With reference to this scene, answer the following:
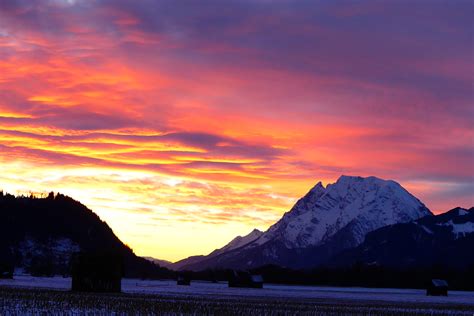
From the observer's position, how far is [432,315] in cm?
6600

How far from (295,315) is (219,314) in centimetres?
598

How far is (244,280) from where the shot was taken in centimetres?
17738

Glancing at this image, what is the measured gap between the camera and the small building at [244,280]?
176625mm

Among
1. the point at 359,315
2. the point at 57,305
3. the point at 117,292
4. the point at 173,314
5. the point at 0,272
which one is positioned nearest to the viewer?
the point at 173,314

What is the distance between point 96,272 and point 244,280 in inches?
3241

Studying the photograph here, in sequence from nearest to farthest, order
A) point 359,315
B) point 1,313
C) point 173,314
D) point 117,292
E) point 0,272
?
point 1,313 → point 173,314 → point 359,315 → point 117,292 → point 0,272

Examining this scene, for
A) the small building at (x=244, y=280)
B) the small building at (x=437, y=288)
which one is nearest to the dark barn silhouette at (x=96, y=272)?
the small building at (x=437, y=288)

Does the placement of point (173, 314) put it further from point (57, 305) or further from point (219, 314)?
point (57, 305)

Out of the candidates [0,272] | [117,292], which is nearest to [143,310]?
[117,292]

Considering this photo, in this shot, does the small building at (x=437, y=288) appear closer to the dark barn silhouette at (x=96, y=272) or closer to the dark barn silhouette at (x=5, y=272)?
the dark barn silhouette at (x=96, y=272)

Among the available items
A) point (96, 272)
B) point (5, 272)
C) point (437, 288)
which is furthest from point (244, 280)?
point (96, 272)

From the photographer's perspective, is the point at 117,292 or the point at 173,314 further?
the point at 117,292

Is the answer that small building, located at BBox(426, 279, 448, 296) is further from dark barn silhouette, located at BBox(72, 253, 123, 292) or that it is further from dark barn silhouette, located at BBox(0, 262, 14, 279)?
dark barn silhouette, located at BBox(0, 262, 14, 279)

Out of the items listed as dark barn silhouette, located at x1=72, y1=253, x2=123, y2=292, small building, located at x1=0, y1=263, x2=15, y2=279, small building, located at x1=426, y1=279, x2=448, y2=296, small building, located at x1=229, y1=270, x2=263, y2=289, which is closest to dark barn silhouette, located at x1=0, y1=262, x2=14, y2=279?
small building, located at x1=0, y1=263, x2=15, y2=279
